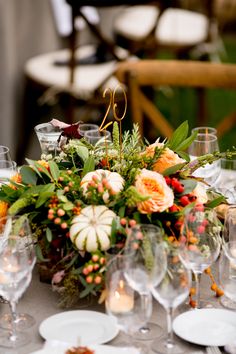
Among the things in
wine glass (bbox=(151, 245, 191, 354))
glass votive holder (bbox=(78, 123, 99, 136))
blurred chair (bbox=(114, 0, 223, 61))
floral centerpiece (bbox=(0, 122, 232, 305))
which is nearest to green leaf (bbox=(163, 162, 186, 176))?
floral centerpiece (bbox=(0, 122, 232, 305))

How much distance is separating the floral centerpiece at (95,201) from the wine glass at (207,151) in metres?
0.24

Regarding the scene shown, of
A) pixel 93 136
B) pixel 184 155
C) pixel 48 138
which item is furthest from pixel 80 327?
pixel 93 136

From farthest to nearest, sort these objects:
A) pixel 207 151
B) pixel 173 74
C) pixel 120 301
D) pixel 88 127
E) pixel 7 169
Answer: pixel 173 74
pixel 88 127
pixel 207 151
pixel 7 169
pixel 120 301

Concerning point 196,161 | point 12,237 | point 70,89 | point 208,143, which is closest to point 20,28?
point 70,89

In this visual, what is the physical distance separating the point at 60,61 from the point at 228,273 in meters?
2.95

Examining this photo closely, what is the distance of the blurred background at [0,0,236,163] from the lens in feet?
14.0

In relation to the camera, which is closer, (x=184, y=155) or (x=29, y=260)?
(x=29, y=260)

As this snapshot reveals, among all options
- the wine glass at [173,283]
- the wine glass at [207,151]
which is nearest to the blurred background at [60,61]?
the wine glass at [207,151]

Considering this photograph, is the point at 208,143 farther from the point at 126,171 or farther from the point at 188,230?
the point at 188,230

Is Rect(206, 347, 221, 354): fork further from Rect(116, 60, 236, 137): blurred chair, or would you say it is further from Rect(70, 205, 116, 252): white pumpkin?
Rect(116, 60, 236, 137): blurred chair

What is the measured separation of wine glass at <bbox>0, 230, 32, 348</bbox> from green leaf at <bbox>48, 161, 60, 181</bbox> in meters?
0.22

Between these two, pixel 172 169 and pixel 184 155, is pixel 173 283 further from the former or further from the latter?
pixel 184 155

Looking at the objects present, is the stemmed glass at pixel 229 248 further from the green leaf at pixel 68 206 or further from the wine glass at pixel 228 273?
the green leaf at pixel 68 206

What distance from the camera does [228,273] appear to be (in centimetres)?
171
